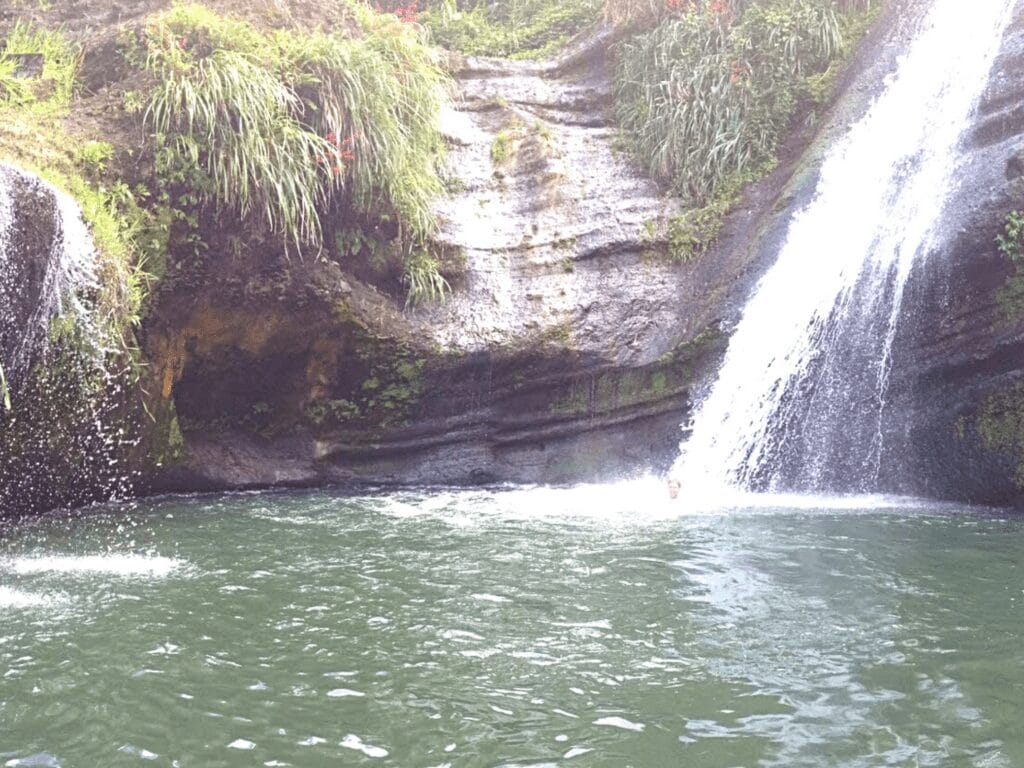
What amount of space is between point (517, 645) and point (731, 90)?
30.3 feet

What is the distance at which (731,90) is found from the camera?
11.6 metres

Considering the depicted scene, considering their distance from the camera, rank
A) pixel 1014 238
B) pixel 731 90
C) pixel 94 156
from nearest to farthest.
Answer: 1. pixel 1014 238
2. pixel 94 156
3. pixel 731 90

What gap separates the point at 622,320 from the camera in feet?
34.4

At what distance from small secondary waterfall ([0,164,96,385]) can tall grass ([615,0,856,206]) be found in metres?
7.21

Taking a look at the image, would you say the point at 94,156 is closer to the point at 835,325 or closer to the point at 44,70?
the point at 44,70

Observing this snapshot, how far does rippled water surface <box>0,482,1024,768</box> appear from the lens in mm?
3406

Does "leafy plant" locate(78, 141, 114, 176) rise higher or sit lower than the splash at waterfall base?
higher

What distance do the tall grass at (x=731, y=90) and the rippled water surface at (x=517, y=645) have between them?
5718 mm

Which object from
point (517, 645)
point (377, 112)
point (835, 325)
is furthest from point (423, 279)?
point (517, 645)

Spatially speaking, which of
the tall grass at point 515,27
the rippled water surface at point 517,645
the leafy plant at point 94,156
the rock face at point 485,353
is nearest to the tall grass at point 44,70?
the leafy plant at point 94,156

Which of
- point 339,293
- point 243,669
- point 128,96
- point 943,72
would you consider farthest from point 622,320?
point 243,669

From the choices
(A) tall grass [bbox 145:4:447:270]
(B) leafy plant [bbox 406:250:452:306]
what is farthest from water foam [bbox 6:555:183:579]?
(B) leafy plant [bbox 406:250:452:306]

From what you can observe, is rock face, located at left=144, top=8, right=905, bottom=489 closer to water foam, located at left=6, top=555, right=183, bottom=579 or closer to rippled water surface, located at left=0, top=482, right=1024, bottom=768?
rippled water surface, located at left=0, top=482, right=1024, bottom=768

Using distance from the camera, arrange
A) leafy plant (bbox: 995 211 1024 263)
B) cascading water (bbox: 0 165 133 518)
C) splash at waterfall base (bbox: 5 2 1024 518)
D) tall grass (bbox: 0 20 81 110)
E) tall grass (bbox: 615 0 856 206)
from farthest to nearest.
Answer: tall grass (bbox: 615 0 856 206) < tall grass (bbox: 0 20 81 110) < splash at waterfall base (bbox: 5 2 1024 518) < leafy plant (bbox: 995 211 1024 263) < cascading water (bbox: 0 165 133 518)
